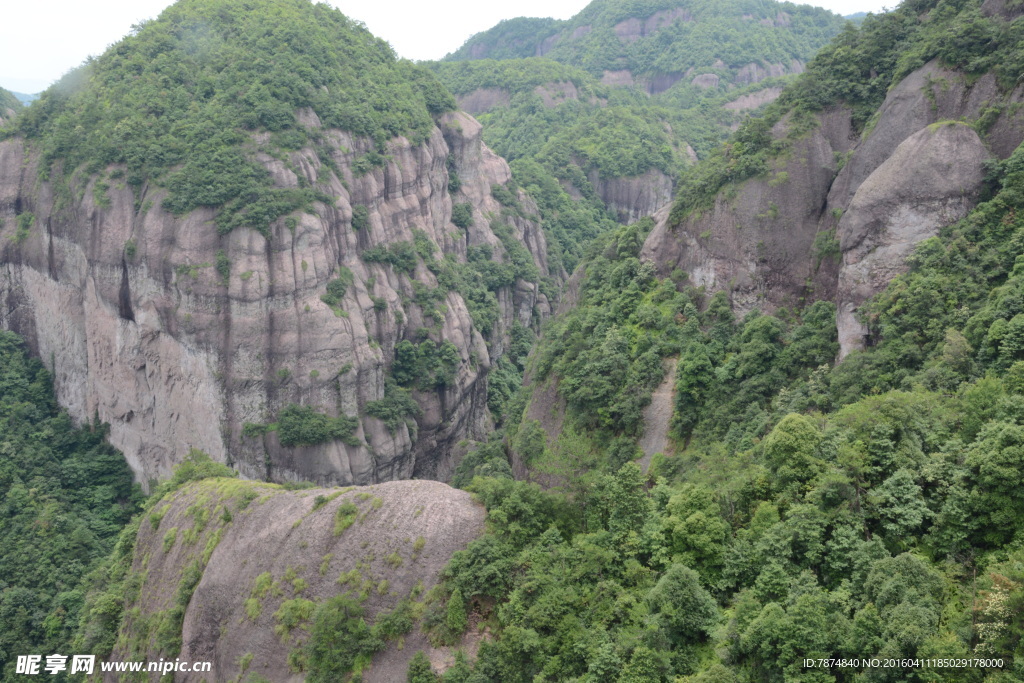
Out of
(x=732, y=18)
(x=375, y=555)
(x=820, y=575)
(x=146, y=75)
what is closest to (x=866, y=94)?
(x=820, y=575)

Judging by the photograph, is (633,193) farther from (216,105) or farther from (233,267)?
(233,267)

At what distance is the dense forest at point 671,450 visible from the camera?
59.0 feet

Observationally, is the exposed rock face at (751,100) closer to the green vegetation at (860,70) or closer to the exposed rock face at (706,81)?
the exposed rock face at (706,81)

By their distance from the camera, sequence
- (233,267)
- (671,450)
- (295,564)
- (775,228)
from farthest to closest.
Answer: (233,267), (775,228), (671,450), (295,564)

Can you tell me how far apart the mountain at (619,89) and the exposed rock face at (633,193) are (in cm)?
14

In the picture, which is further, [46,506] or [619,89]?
[619,89]

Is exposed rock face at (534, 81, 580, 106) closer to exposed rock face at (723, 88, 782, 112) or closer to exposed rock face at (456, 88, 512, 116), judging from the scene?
exposed rock face at (456, 88, 512, 116)

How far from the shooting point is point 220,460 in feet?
170

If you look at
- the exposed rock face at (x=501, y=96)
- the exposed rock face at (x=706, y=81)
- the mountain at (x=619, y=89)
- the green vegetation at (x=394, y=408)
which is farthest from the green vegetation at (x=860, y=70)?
the exposed rock face at (x=706, y=81)

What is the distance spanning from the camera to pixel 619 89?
143 m

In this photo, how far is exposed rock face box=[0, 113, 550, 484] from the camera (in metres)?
51.9

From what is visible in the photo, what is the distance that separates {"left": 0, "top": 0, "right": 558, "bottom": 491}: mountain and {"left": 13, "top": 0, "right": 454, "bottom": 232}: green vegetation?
0.52 ft

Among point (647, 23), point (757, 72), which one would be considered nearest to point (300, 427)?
point (757, 72)

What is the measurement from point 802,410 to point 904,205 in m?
10.5
